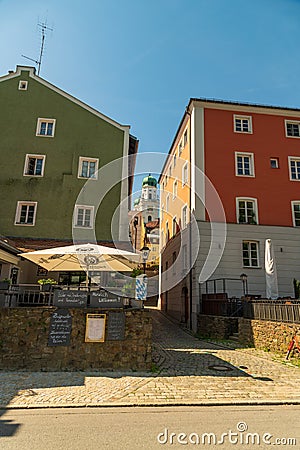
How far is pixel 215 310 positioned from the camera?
1723 centimetres

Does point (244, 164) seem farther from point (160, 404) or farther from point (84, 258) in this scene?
point (160, 404)

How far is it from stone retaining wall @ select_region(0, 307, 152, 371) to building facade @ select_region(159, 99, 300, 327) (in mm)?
9801

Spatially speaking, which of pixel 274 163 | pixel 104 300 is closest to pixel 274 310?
pixel 104 300

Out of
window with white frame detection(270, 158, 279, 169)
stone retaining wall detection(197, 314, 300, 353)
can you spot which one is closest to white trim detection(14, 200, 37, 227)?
stone retaining wall detection(197, 314, 300, 353)

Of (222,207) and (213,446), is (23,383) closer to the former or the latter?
(213,446)

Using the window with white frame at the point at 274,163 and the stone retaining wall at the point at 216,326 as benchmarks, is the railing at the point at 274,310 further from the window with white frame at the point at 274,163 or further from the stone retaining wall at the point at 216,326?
the window with white frame at the point at 274,163

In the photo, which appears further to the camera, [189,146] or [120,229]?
[189,146]

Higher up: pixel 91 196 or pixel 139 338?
pixel 91 196

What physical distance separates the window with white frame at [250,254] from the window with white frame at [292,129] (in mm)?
8773

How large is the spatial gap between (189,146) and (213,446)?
20202mm

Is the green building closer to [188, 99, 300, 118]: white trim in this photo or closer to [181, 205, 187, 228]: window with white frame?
[181, 205, 187, 228]: window with white frame

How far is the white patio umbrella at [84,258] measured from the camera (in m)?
10.6

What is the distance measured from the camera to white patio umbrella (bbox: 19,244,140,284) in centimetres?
1055

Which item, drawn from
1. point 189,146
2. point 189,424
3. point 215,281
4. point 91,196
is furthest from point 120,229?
point 189,424
